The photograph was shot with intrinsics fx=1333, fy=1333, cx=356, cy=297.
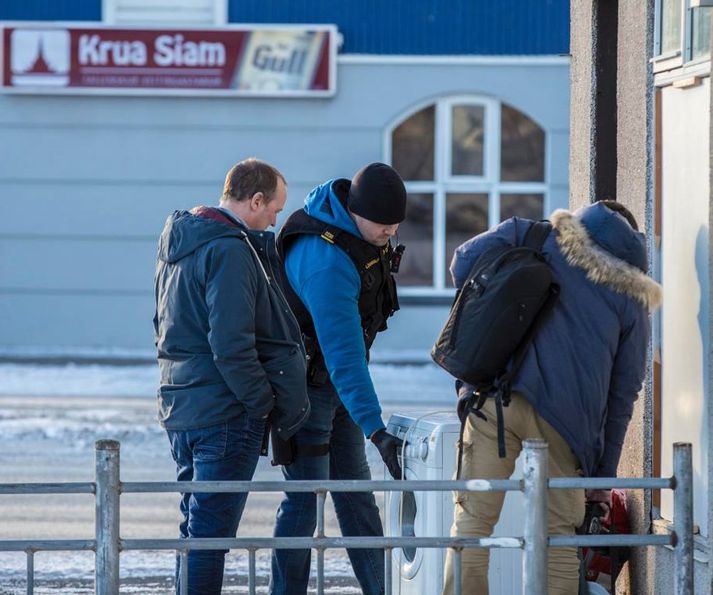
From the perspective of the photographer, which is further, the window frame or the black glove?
the black glove

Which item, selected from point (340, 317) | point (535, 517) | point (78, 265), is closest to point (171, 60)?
point (78, 265)

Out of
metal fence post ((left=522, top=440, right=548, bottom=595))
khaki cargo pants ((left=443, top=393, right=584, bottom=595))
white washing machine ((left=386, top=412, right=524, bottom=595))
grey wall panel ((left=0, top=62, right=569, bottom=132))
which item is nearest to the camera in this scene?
metal fence post ((left=522, top=440, right=548, bottom=595))

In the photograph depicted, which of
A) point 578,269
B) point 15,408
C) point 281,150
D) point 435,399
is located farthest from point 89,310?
point 578,269

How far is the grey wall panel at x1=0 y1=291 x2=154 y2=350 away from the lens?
672 inches

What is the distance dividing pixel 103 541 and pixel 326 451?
67.8 inches

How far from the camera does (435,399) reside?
1345 cm

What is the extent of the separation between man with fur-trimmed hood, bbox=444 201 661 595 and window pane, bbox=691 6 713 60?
27.7 inches

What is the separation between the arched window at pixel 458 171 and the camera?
17.2m

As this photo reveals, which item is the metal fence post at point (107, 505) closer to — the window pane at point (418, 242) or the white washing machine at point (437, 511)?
the white washing machine at point (437, 511)

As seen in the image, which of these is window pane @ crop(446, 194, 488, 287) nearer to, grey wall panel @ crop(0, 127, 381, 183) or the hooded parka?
grey wall panel @ crop(0, 127, 381, 183)

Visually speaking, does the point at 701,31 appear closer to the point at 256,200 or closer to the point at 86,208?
the point at 256,200

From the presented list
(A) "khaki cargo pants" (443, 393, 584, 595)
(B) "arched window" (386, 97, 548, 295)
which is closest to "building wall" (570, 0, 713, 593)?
(A) "khaki cargo pants" (443, 393, 584, 595)

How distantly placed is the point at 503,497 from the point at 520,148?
43.4 ft

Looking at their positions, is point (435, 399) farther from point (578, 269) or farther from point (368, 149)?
point (578, 269)
